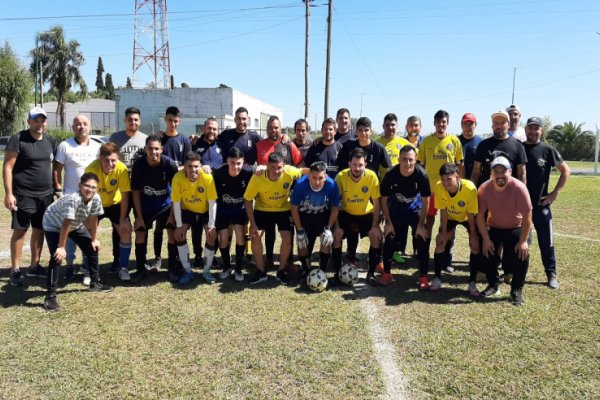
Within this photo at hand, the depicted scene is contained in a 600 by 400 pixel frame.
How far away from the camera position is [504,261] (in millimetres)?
5742

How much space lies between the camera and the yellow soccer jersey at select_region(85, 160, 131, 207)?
18.4ft

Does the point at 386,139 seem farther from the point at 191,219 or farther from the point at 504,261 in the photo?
the point at 191,219

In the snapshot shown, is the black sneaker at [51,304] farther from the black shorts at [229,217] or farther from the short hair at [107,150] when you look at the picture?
the black shorts at [229,217]

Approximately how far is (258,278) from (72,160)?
274 cm

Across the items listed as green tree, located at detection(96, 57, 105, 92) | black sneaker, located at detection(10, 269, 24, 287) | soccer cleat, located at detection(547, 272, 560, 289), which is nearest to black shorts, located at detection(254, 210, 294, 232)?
black sneaker, located at detection(10, 269, 24, 287)

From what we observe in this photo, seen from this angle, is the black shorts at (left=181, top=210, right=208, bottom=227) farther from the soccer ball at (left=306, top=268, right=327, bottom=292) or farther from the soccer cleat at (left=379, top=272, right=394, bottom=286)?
the soccer cleat at (left=379, top=272, right=394, bottom=286)

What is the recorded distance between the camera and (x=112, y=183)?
5707 millimetres

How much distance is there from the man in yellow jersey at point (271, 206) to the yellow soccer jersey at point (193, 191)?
0.49 meters

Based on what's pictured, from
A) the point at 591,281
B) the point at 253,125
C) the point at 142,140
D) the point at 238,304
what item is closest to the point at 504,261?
the point at 591,281

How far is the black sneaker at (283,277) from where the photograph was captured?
5789mm

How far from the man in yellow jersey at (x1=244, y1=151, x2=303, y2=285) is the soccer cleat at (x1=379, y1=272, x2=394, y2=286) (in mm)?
1212

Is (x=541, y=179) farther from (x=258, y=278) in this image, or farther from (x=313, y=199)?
(x=258, y=278)

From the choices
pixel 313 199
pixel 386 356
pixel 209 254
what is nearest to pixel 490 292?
pixel 386 356

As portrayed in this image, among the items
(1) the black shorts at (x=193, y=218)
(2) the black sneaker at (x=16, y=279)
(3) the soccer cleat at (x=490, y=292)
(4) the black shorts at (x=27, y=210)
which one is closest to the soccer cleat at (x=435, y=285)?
(3) the soccer cleat at (x=490, y=292)
